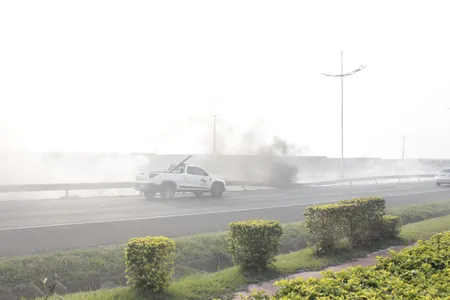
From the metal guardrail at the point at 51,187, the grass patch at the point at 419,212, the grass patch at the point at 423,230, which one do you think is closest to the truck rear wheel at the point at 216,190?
the metal guardrail at the point at 51,187

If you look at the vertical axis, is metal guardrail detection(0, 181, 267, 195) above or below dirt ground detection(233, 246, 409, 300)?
above

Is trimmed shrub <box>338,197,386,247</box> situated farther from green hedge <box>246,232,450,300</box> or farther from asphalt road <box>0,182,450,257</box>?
green hedge <box>246,232,450,300</box>

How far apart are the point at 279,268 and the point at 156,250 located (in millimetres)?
2686

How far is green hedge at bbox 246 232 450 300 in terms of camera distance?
119 inches

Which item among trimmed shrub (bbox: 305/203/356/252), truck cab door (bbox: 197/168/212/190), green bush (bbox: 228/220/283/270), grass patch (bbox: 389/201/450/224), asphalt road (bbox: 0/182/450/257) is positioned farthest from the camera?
truck cab door (bbox: 197/168/212/190)

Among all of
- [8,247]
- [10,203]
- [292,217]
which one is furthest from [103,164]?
[8,247]

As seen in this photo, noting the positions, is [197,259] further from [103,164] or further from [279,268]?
[103,164]

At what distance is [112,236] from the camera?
35.1 ft

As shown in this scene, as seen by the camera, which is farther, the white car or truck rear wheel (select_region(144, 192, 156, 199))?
the white car

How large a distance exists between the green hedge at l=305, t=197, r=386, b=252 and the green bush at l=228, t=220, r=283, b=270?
1.68m

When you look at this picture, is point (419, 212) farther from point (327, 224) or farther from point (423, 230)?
point (327, 224)

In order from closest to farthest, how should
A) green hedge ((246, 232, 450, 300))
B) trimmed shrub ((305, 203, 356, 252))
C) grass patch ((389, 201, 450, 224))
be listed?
green hedge ((246, 232, 450, 300)) < trimmed shrub ((305, 203, 356, 252)) < grass patch ((389, 201, 450, 224))

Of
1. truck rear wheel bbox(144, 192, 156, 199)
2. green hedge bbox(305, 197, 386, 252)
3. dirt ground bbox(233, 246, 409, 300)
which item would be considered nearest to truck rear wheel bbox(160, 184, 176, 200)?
truck rear wheel bbox(144, 192, 156, 199)

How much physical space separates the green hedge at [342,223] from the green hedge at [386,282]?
4.39 metres
